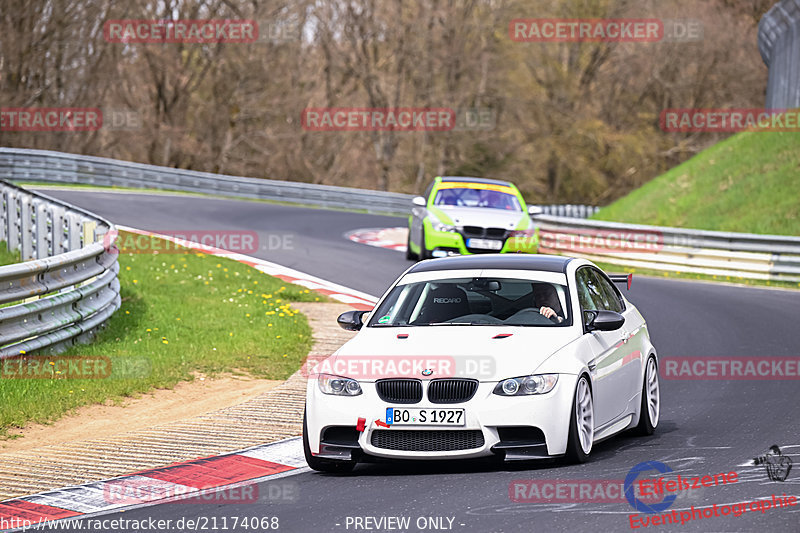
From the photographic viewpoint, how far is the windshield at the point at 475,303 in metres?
8.76

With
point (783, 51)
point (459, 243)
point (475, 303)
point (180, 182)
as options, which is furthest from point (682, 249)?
point (180, 182)

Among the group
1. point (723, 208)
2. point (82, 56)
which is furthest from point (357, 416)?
point (82, 56)

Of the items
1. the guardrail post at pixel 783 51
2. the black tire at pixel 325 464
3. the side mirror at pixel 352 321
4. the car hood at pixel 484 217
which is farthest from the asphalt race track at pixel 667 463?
the guardrail post at pixel 783 51

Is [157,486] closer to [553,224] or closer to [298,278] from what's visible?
[298,278]

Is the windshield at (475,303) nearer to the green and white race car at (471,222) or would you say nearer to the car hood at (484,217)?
the green and white race car at (471,222)

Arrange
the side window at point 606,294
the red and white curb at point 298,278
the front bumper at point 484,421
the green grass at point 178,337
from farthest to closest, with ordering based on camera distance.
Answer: the red and white curb at point 298,278 < the green grass at point 178,337 < the side window at point 606,294 < the front bumper at point 484,421

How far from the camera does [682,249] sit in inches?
947

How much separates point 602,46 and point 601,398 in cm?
5257

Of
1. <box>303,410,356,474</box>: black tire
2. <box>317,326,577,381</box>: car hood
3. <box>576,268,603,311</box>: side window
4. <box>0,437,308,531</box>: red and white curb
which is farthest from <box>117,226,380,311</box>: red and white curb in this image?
<box>303,410,356,474</box>: black tire

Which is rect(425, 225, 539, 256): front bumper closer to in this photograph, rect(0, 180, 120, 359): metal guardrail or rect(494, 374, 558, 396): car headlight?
rect(0, 180, 120, 359): metal guardrail

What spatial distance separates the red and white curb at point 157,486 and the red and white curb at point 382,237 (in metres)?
17.4

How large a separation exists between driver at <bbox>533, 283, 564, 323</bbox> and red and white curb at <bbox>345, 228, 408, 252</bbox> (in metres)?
16.9

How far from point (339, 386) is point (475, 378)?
93 centimetres

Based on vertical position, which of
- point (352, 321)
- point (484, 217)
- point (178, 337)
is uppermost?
point (352, 321)
